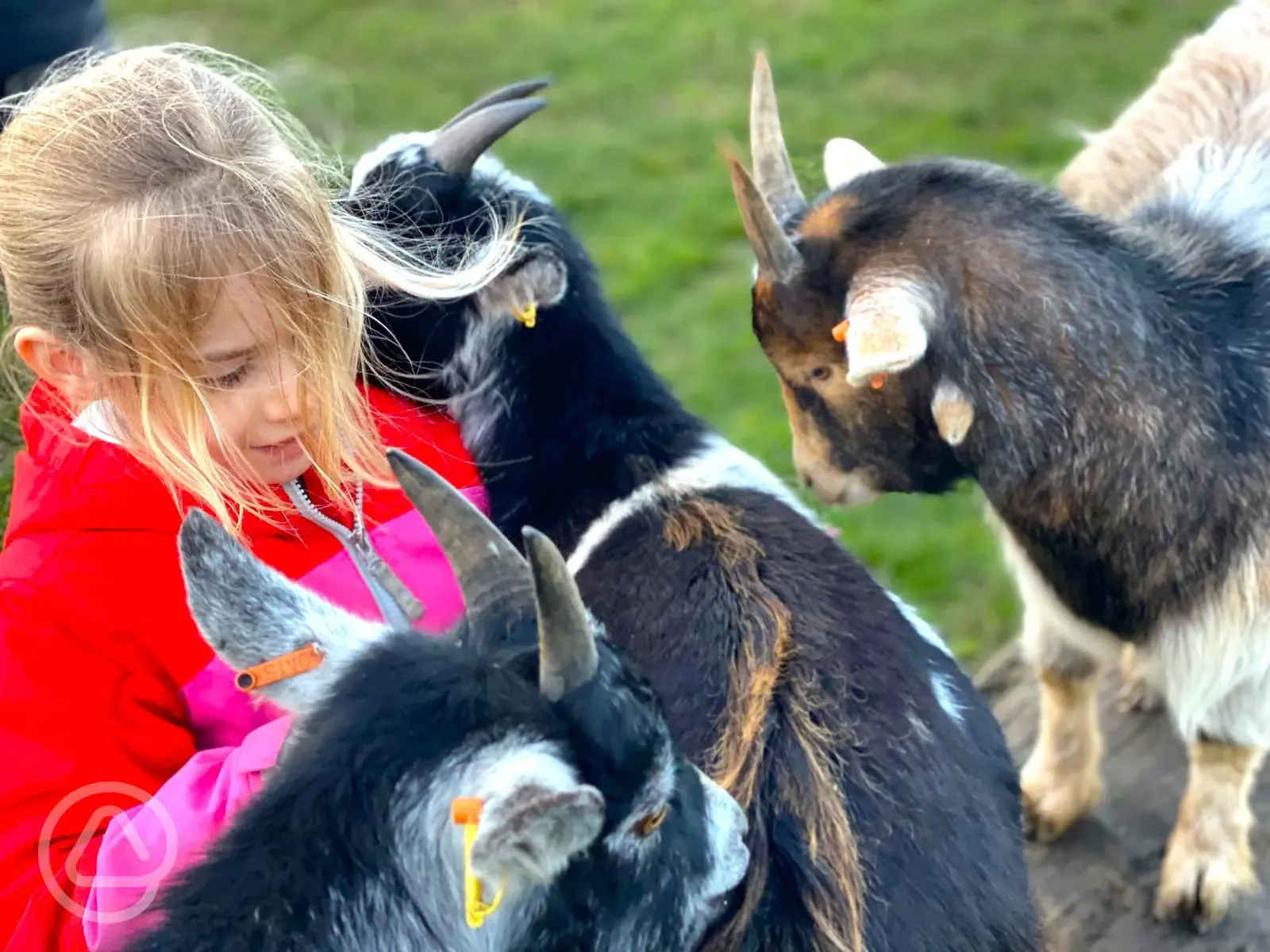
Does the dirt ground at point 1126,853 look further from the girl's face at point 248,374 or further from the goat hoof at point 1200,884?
the girl's face at point 248,374

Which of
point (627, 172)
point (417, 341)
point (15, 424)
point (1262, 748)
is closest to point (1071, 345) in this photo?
point (1262, 748)

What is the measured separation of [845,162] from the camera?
315 cm

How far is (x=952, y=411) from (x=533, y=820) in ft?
4.53

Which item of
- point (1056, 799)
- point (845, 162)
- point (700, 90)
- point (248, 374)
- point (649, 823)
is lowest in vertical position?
point (1056, 799)

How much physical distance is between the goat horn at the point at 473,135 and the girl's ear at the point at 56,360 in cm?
96

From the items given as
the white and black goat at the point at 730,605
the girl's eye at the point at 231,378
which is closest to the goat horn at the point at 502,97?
the white and black goat at the point at 730,605

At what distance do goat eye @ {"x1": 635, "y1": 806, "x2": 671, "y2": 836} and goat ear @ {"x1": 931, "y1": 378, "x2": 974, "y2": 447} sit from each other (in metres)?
1.10

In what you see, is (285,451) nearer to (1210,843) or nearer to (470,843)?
(470,843)

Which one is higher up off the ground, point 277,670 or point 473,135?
point 473,135

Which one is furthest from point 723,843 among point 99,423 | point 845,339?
point 99,423

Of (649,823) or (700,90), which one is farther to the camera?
(700,90)

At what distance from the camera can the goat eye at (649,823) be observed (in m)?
1.78

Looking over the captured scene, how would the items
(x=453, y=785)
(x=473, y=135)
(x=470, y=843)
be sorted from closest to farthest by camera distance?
1. (x=470, y=843)
2. (x=453, y=785)
3. (x=473, y=135)

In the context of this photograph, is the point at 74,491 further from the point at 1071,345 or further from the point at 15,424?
the point at 1071,345
